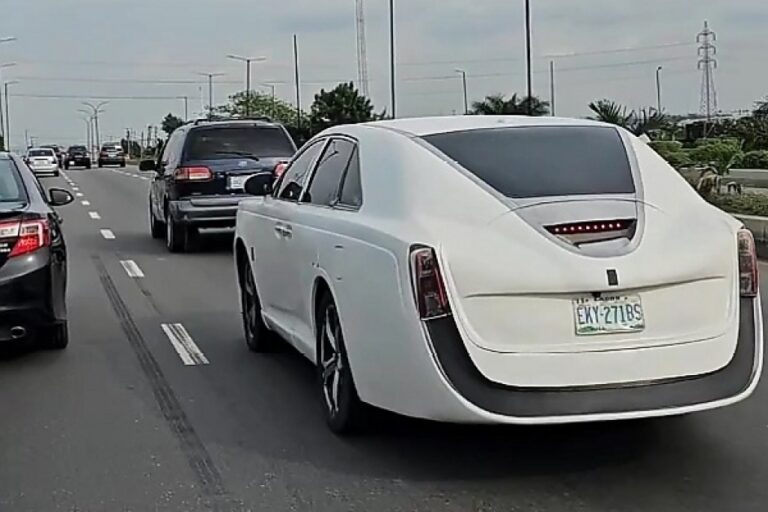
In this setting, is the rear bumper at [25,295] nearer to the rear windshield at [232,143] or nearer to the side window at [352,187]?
the side window at [352,187]

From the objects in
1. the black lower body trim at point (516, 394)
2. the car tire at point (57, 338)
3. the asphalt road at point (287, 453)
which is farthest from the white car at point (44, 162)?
the black lower body trim at point (516, 394)

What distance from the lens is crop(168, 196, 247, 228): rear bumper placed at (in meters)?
16.5

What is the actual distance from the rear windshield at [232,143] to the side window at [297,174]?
329 inches

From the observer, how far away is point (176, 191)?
16.7m

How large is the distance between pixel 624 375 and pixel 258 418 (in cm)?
239

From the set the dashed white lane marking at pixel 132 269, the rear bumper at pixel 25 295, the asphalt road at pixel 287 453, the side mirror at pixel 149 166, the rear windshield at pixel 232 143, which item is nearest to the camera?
the asphalt road at pixel 287 453

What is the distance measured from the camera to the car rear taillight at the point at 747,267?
5.72m

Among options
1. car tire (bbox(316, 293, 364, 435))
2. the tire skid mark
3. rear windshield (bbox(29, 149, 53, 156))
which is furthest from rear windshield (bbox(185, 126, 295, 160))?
rear windshield (bbox(29, 149, 53, 156))

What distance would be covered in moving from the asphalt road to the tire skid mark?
0.04 feet

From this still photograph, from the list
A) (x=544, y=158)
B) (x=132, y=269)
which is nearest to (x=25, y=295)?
(x=544, y=158)

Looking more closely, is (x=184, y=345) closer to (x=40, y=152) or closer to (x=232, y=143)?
(x=232, y=143)

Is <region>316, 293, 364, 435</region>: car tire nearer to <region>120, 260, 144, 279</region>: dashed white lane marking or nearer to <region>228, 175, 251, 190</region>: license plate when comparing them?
<region>120, 260, 144, 279</region>: dashed white lane marking

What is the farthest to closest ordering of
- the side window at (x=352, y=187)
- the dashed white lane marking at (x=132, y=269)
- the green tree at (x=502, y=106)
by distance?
the green tree at (x=502, y=106)
the dashed white lane marking at (x=132, y=269)
the side window at (x=352, y=187)

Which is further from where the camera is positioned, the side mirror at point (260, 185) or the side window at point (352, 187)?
the side mirror at point (260, 185)
